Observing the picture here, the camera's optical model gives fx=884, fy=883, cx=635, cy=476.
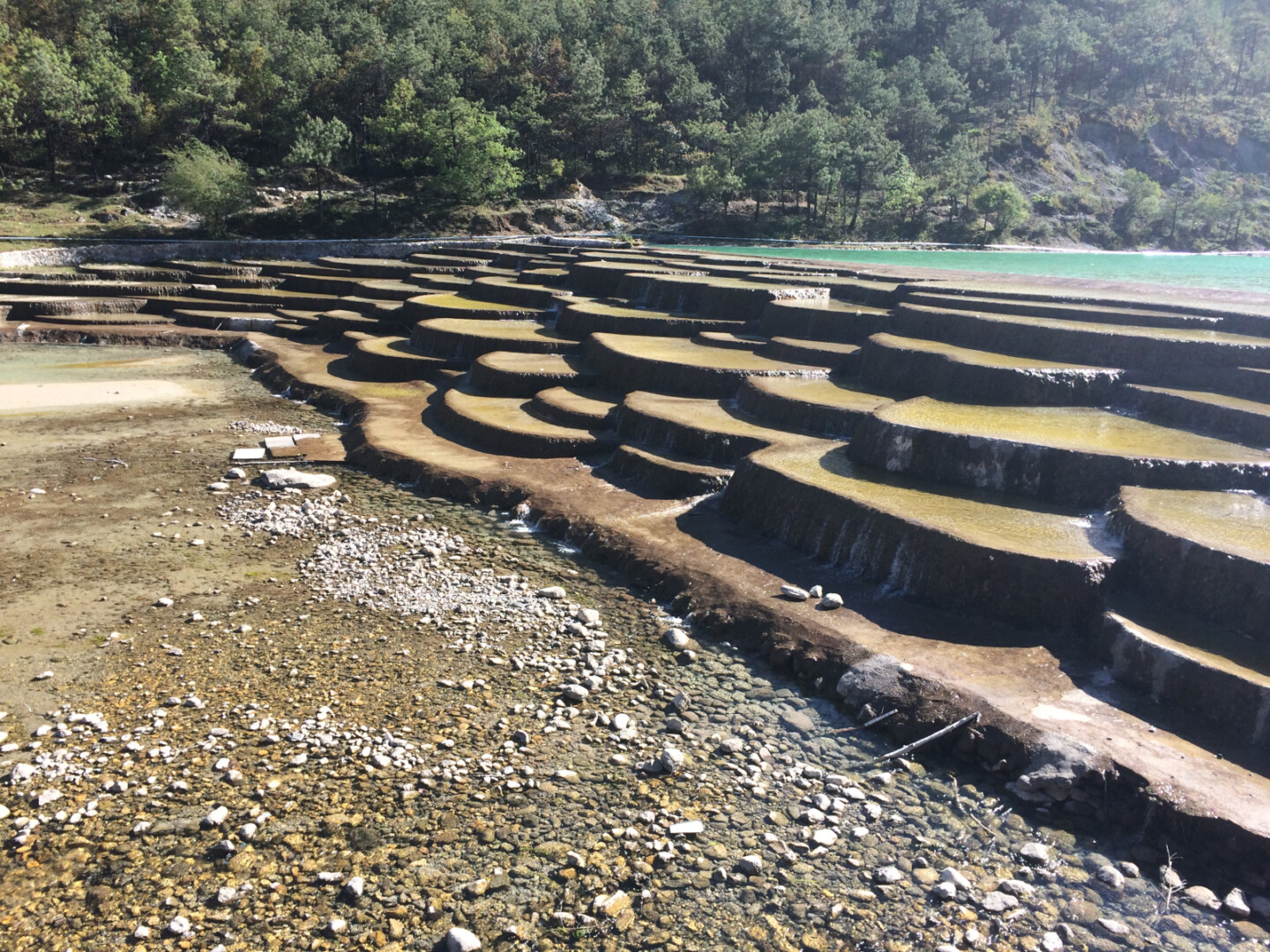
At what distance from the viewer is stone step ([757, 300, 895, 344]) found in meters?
19.0

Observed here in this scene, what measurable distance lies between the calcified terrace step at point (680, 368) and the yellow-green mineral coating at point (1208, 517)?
7326 millimetres

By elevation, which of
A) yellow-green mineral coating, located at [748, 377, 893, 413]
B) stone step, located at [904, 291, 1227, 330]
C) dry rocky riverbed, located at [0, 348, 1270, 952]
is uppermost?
stone step, located at [904, 291, 1227, 330]

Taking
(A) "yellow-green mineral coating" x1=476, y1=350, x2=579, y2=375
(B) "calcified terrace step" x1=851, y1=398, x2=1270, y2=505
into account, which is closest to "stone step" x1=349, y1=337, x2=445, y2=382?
(A) "yellow-green mineral coating" x1=476, y1=350, x2=579, y2=375

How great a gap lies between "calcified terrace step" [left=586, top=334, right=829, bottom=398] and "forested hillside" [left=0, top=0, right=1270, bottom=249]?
3639 cm

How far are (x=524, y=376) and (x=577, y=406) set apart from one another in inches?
87.5

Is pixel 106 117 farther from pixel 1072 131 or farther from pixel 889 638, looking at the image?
pixel 1072 131

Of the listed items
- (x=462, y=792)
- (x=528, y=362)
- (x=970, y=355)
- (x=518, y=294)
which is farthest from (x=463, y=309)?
(x=462, y=792)

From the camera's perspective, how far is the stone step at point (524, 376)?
18.9 meters

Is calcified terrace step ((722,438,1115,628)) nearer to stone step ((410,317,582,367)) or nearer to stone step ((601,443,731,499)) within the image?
stone step ((601,443,731,499))

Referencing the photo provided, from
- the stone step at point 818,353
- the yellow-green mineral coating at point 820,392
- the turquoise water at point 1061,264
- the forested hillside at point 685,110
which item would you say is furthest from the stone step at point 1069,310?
the forested hillside at point 685,110

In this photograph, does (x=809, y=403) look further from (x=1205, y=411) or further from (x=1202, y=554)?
(x=1202, y=554)

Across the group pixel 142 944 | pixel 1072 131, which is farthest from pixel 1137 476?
pixel 1072 131

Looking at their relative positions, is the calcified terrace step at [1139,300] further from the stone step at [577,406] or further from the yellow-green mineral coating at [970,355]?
the stone step at [577,406]

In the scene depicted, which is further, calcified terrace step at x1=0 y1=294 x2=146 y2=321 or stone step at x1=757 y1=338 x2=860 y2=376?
calcified terrace step at x1=0 y1=294 x2=146 y2=321
